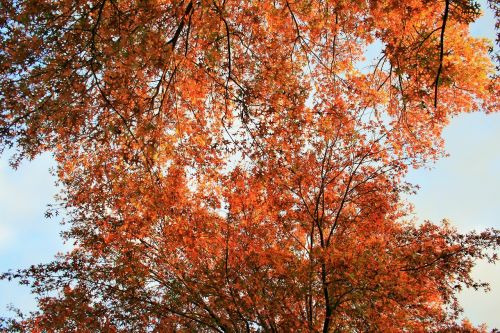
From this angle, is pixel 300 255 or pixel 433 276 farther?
pixel 300 255

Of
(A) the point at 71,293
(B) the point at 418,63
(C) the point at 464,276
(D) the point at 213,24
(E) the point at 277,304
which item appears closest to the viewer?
(D) the point at 213,24

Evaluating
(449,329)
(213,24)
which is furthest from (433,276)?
(213,24)

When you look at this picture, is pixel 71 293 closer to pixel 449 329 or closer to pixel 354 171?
pixel 354 171

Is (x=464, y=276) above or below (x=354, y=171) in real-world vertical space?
below

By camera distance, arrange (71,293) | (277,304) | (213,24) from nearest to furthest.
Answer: (213,24) < (277,304) < (71,293)

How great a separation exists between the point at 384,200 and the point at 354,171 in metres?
1.19

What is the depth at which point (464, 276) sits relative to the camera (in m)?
9.40

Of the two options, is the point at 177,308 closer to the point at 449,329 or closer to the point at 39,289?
the point at 39,289

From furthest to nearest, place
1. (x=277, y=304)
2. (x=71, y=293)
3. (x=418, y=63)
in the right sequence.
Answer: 1. (x=71, y=293)
2. (x=277, y=304)
3. (x=418, y=63)

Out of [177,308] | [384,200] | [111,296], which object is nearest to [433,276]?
[384,200]

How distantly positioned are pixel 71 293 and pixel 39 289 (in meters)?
0.90

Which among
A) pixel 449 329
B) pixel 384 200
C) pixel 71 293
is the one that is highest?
pixel 384 200

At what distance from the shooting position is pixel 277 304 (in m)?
10.2

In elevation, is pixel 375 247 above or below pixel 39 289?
above
